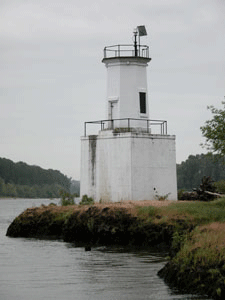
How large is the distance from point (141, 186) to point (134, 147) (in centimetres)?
232

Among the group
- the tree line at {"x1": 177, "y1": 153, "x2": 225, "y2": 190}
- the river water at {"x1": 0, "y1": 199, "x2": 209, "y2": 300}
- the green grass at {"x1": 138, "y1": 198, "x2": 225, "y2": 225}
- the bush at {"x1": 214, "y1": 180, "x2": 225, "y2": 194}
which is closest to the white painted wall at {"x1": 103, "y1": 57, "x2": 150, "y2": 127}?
the bush at {"x1": 214, "y1": 180, "x2": 225, "y2": 194}

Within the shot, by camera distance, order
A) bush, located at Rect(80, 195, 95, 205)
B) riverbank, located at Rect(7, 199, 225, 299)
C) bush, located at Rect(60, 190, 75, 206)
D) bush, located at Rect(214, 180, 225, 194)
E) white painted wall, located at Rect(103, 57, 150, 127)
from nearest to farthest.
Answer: riverbank, located at Rect(7, 199, 225, 299) → bush, located at Rect(80, 195, 95, 205) → bush, located at Rect(60, 190, 75, 206) → white painted wall, located at Rect(103, 57, 150, 127) → bush, located at Rect(214, 180, 225, 194)

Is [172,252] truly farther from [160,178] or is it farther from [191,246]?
[160,178]

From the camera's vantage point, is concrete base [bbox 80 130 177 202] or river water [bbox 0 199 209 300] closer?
river water [bbox 0 199 209 300]

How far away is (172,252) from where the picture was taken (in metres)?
19.7

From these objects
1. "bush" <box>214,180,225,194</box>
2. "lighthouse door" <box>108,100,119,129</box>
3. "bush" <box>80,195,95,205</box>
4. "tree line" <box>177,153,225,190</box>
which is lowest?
"bush" <box>80,195,95,205</box>

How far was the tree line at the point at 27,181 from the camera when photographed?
175000 millimetres

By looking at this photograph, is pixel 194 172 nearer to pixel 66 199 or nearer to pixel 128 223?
pixel 66 199

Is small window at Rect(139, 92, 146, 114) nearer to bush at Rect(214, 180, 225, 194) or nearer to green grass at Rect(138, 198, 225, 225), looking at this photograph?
bush at Rect(214, 180, 225, 194)

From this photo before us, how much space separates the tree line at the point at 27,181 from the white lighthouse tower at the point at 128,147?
437 feet

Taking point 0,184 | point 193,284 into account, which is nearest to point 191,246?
point 193,284

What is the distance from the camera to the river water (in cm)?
1716

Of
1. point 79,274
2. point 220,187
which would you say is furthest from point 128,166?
point 79,274

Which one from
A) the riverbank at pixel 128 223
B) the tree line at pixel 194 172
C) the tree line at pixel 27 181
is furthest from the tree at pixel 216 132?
the tree line at pixel 27 181
